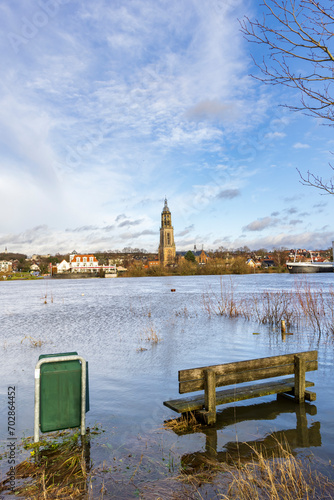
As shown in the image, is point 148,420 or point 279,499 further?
point 148,420

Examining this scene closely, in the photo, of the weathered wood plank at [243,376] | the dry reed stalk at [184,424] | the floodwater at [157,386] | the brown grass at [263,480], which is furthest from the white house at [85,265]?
the brown grass at [263,480]

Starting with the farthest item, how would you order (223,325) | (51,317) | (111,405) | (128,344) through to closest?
(51,317)
(223,325)
(128,344)
(111,405)

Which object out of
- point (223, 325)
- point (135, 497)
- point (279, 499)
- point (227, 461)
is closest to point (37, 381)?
point (135, 497)

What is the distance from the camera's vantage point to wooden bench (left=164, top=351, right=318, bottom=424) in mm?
6309

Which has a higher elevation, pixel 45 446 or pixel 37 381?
pixel 37 381

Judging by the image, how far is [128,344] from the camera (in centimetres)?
1509

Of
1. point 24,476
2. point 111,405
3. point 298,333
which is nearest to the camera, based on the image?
point 24,476

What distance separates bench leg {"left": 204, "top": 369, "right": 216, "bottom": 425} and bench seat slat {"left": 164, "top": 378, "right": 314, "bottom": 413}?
0.24 metres

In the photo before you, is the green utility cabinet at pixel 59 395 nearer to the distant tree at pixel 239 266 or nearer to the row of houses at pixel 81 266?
the distant tree at pixel 239 266

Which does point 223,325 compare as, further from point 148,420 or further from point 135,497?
point 135,497

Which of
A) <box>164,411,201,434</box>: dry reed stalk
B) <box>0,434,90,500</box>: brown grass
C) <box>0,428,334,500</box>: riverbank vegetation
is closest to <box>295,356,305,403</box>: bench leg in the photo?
<box>0,428,334,500</box>: riverbank vegetation

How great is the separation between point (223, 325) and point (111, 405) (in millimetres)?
11823

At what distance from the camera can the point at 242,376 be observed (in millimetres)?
6781

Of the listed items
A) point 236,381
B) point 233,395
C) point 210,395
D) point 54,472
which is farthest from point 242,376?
point 54,472
